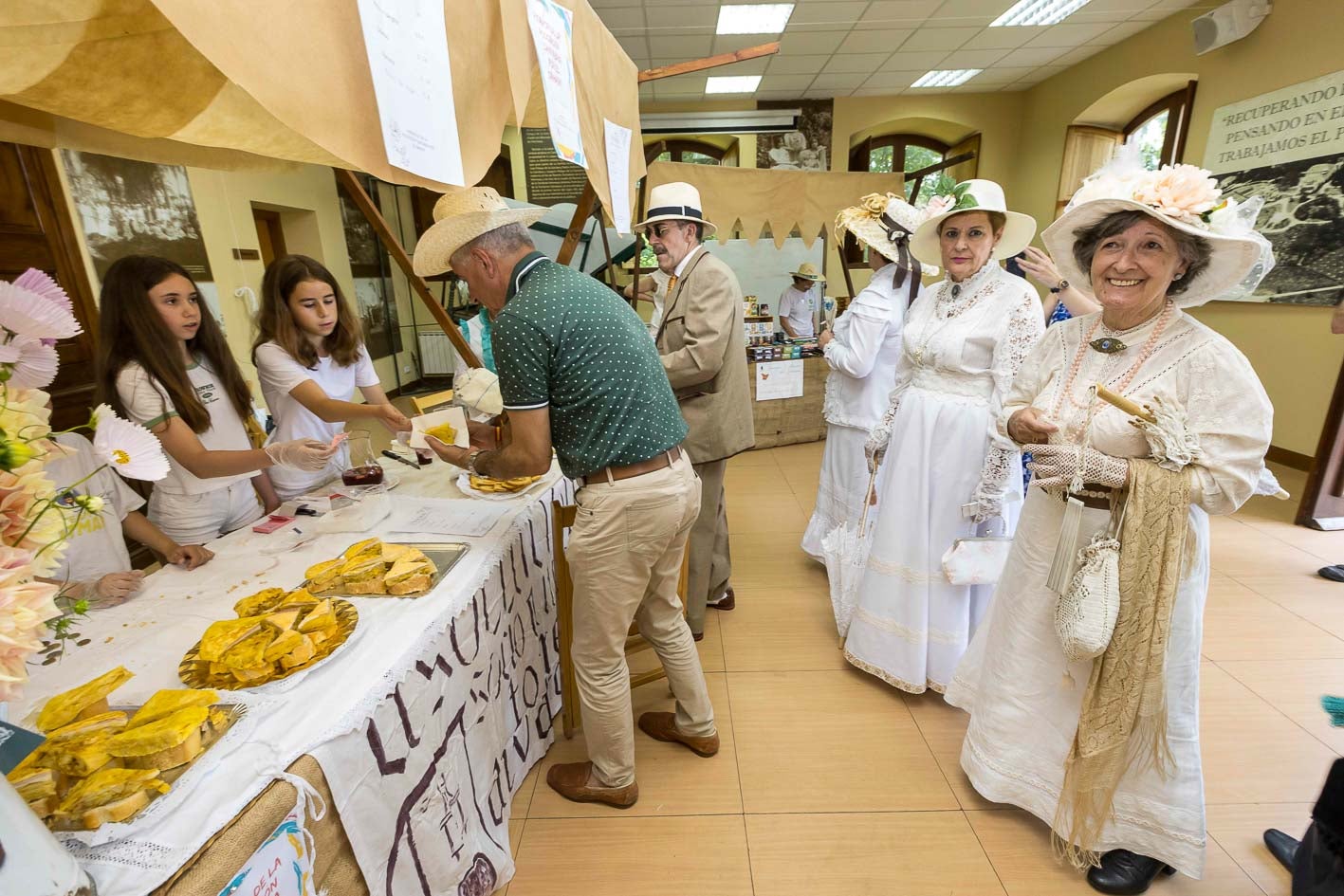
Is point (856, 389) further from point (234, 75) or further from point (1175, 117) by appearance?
point (1175, 117)

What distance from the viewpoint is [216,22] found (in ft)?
1.83

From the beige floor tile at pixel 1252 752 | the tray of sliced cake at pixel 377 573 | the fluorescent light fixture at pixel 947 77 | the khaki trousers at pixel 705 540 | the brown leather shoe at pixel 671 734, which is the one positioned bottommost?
the beige floor tile at pixel 1252 752

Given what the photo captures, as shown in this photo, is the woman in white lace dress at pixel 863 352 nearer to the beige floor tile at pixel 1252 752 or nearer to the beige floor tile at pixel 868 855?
the beige floor tile at pixel 868 855

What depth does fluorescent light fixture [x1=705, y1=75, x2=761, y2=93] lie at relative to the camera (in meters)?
7.54

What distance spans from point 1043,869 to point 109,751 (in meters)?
2.16

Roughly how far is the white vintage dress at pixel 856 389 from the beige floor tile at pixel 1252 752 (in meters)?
1.38

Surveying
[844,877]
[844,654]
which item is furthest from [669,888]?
[844,654]

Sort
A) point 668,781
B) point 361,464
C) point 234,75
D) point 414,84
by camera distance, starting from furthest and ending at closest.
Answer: point 361,464 → point 668,781 → point 414,84 → point 234,75

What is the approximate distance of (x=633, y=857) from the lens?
1.68 meters

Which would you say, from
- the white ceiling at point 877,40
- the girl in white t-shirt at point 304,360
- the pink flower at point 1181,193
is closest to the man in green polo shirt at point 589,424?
the girl in white t-shirt at point 304,360

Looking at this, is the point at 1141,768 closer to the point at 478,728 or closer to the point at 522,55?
the point at 478,728

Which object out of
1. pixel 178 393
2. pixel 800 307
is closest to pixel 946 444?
pixel 178 393

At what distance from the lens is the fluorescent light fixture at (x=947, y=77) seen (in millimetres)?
7616

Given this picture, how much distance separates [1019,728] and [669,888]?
1107 mm
